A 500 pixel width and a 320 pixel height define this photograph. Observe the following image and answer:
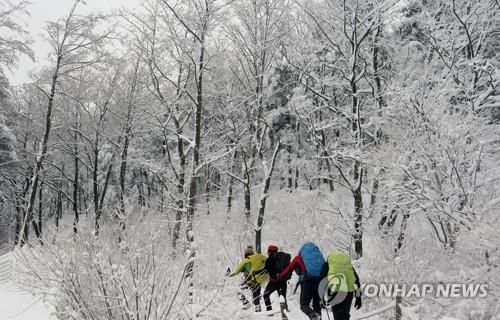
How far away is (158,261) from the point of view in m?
5.00

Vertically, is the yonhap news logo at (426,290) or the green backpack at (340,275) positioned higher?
the green backpack at (340,275)

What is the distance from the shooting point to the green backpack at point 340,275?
→ 218 inches

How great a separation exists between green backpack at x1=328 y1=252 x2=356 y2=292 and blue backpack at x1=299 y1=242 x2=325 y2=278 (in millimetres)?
482

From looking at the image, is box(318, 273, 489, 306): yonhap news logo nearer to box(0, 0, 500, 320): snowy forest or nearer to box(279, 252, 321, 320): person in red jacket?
box(0, 0, 500, 320): snowy forest

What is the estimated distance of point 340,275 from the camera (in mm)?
5547

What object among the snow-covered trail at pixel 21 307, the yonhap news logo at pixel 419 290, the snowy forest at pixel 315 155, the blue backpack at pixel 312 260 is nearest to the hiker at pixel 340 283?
the blue backpack at pixel 312 260

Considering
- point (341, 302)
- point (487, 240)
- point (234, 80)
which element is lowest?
point (341, 302)

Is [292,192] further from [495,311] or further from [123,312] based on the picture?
[123,312]

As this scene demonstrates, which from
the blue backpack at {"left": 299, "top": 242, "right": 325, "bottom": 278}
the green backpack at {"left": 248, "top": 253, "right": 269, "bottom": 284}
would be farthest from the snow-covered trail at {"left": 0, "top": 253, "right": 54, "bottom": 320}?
the blue backpack at {"left": 299, "top": 242, "right": 325, "bottom": 278}

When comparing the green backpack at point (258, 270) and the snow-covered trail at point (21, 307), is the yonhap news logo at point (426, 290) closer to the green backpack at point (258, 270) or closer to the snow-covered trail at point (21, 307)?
the green backpack at point (258, 270)

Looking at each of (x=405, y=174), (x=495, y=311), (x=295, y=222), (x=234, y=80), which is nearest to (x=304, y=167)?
(x=234, y=80)

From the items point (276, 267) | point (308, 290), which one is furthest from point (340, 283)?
point (276, 267)

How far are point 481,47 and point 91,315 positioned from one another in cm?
1483

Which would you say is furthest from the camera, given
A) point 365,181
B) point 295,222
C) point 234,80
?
point 234,80
